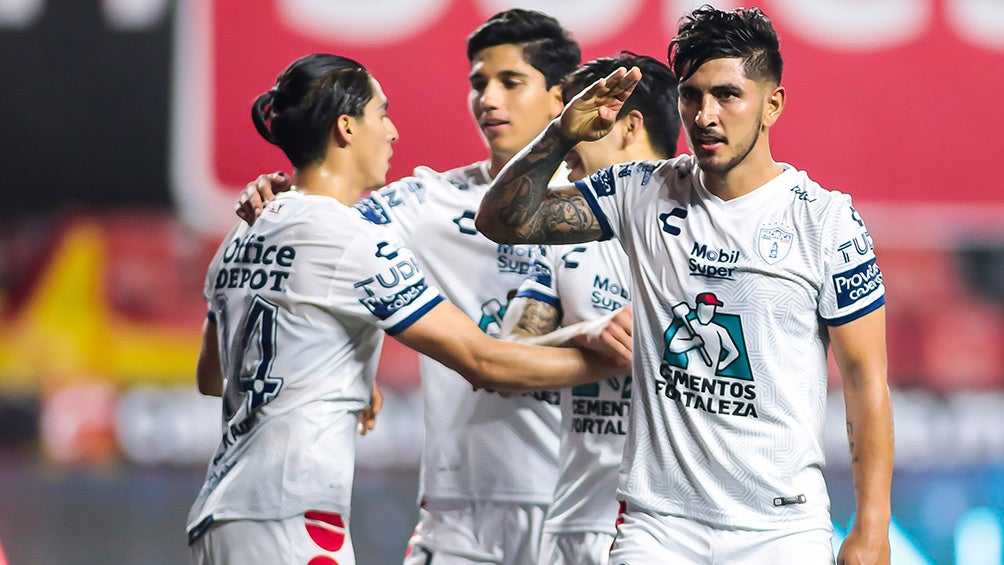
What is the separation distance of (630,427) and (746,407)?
348 millimetres

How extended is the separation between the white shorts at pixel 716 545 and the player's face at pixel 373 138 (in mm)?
1401

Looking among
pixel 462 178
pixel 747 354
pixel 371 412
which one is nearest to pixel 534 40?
pixel 462 178

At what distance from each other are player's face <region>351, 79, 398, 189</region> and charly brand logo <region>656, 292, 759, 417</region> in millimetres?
1108

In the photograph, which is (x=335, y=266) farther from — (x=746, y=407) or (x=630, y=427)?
(x=746, y=407)

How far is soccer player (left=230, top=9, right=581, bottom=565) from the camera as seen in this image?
4688 mm

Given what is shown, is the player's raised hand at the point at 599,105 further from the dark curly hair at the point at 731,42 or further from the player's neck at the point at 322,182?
the player's neck at the point at 322,182

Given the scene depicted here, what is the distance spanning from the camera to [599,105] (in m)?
3.52

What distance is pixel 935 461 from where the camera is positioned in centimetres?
1146

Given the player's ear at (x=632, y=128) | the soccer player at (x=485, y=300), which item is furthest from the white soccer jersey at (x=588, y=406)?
the player's ear at (x=632, y=128)

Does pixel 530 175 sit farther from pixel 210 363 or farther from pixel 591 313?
pixel 210 363

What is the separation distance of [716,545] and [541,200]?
1101 mm

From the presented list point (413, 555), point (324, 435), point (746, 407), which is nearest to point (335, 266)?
point (324, 435)

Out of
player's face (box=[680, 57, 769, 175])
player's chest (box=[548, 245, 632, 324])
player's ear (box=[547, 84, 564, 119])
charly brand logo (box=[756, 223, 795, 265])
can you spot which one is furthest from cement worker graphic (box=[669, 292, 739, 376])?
player's ear (box=[547, 84, 564, 119])

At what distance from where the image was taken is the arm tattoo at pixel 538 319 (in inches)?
172
